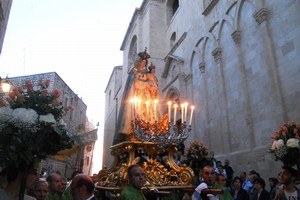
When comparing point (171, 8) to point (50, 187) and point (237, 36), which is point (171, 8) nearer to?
point (237, 36)

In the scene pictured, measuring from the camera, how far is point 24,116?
8.79ft

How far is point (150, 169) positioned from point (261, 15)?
7.62m

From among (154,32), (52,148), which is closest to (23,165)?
(52,148)

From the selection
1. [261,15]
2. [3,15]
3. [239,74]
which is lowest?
[239,74]

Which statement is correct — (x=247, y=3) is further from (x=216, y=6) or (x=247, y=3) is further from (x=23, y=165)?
(x=23, y=165)

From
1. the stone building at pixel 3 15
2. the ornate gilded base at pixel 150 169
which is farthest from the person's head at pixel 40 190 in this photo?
the stone building at pixel 3 15

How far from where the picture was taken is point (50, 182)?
406 centimetres

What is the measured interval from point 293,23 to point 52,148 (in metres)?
8.55

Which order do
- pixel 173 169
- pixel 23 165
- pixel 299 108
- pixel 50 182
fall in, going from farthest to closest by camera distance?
pixel 299 108 < pixel 173 169 < pixel 50 182 < pixel 23 165

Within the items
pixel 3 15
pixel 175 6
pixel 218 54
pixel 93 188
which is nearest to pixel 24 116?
pixel 93 188

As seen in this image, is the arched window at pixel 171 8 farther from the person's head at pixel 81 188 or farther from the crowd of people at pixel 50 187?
the person's head at pixel 81 188

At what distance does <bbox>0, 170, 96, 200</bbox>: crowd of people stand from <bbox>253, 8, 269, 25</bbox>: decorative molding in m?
9.00

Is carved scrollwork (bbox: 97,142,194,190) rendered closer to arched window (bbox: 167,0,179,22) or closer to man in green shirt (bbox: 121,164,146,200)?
man in green shirt (bbox: 121,164,146,200)

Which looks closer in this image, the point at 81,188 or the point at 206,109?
the point at 81,188
